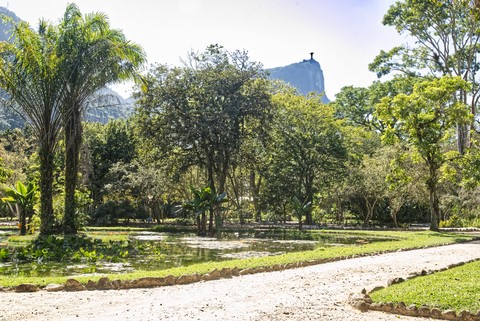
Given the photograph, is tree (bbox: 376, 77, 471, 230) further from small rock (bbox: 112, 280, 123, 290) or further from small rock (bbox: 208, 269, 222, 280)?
small rock (bbox: 112, 280, 123, 290)

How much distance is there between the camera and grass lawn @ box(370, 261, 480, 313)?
6500 mm

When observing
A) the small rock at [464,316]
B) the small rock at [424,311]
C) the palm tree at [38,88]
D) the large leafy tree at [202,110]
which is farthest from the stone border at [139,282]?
the large leafy tree at [202,110]

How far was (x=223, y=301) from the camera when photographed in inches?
279

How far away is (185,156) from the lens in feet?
97.0

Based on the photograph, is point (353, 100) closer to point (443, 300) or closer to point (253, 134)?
point (253, 134)

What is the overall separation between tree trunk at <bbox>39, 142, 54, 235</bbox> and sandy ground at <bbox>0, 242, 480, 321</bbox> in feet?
40.7

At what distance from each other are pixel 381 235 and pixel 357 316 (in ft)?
60.5

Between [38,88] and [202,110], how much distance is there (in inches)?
423

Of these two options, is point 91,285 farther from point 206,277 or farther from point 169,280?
point 206,277

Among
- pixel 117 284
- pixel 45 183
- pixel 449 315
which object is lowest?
pixel 449 315

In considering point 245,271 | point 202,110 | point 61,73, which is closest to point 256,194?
point 202,110

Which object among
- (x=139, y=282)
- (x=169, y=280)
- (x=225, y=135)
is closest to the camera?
(x=139, y=282)

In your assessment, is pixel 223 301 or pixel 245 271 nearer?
pixel 223 301

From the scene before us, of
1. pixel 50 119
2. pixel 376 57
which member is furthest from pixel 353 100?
pixel 50 119
